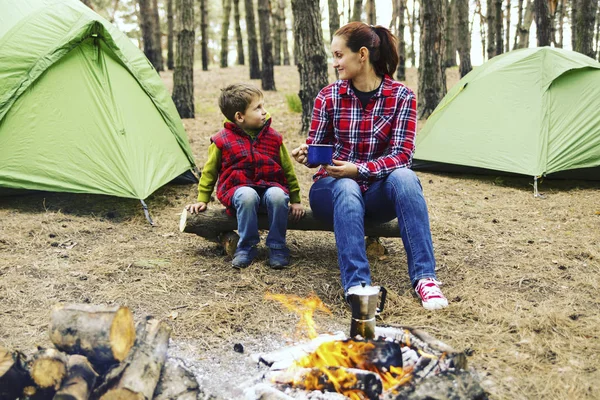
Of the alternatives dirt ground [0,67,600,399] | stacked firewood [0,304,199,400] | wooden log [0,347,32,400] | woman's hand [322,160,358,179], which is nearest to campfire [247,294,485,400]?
dirt ground [0,67,600,399]

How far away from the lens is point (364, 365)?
231cm

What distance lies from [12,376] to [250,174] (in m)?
2.16

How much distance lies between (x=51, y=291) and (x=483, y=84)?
5.43 m

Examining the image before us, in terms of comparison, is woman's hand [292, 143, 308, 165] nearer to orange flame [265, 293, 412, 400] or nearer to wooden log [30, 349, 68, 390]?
orange flame [265, 293, 412, 400]

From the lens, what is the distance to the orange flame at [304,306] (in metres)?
3.06

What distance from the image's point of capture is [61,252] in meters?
4.24

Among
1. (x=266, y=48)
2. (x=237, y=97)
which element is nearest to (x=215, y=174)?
(x=237, y=97)

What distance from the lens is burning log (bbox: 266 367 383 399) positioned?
215 cm

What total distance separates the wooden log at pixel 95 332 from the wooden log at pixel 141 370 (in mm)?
51

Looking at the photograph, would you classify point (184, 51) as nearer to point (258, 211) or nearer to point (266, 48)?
point (266, 48)

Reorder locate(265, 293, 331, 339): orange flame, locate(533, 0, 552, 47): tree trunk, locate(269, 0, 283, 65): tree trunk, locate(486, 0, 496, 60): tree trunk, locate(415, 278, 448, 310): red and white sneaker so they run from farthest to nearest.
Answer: locate(269, 0, 283, 65): tree trunk, locate(486, 0, 496, 60): tree trunk, locate(533, 0, 552, 47): tree trunk, locate(415, 278, 448, 310): red and white sneaker, locate(265, 293, 331, 339): orange flame

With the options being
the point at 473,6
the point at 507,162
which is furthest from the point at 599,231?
the point at 473,6

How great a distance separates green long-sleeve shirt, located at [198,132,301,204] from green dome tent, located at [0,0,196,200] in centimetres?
130

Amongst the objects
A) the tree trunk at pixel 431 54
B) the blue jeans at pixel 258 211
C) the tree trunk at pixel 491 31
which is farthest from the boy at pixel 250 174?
the tree trunk at pixel 491 31
